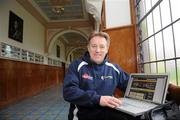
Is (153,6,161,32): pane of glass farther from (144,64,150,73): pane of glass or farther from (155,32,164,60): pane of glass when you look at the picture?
(144,64,150,73): pane of glass

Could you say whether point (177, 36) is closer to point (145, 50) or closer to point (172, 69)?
point (172, 69)

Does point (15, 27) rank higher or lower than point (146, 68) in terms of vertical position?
higher

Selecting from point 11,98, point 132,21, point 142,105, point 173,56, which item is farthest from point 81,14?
point 142,105

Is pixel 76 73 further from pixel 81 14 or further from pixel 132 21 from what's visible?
pixel 81 14

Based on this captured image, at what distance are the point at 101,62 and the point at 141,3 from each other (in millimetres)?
1592

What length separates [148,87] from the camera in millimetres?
1300

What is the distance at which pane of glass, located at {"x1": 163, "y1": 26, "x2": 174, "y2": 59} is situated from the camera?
1.90 meters

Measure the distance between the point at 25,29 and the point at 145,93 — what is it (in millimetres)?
7133

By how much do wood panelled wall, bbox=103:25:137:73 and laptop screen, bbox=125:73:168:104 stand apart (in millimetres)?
1424

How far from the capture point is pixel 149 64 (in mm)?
2564

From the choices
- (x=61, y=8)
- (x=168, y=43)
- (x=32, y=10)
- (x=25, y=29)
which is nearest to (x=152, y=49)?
(x=168, y=43)

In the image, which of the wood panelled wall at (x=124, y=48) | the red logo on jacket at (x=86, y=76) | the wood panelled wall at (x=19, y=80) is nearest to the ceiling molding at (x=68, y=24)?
the wood panelled wall at (x=19, y=80)

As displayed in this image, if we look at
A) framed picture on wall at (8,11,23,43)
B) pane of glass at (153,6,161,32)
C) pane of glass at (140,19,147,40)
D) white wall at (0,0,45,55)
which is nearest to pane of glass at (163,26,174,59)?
pane of glass at (153,6,161,32)

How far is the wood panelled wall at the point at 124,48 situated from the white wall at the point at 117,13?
26cm
